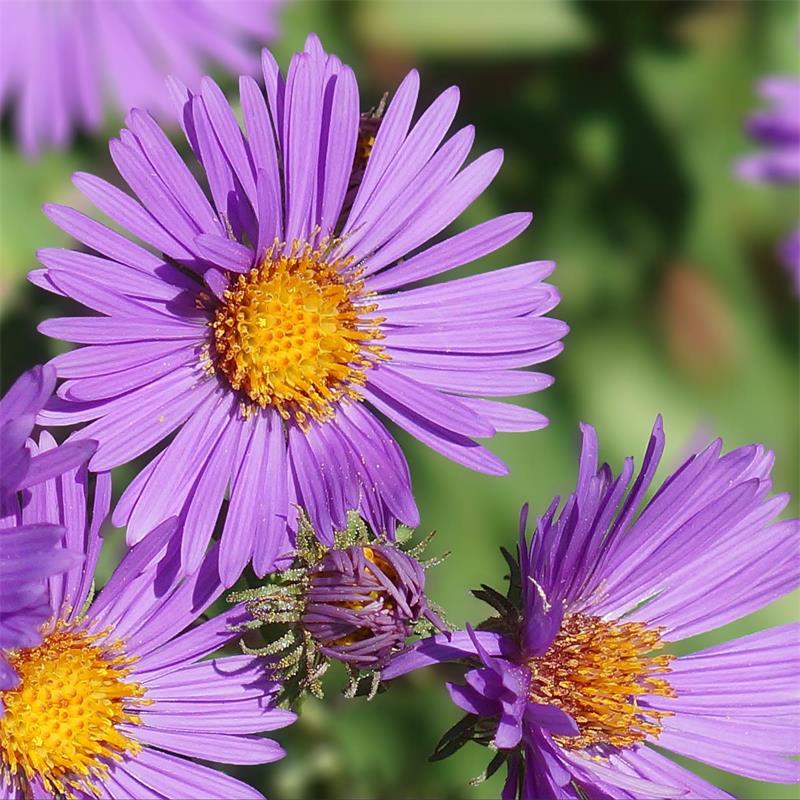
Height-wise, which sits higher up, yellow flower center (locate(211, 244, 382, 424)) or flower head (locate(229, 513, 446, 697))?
yellow flower center (locate(211, 244, 382, 424))

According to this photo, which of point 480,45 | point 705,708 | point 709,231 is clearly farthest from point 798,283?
point 705,708

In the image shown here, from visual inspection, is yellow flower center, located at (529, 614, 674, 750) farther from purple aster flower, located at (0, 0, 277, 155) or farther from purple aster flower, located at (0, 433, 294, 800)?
purple aster flower, located at (0, 0, 277, 155)

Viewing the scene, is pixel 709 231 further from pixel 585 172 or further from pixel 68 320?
pixel 68 320

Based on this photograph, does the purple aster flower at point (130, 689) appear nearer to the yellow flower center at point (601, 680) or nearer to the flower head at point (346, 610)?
the flower head at point (346, 610)

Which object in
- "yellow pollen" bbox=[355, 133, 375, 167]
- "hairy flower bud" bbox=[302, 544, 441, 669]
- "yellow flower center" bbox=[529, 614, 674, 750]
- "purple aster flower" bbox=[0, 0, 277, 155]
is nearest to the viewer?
"hairy flower bud" bbox=[302, 544, 441, 669]

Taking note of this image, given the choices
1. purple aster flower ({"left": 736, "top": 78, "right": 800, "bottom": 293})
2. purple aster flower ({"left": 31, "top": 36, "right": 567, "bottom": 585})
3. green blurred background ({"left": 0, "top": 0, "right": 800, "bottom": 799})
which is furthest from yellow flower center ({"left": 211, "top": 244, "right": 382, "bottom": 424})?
purple aster flower ({"left": 736, "top": 78, "right": 800, "bottom": 293})
